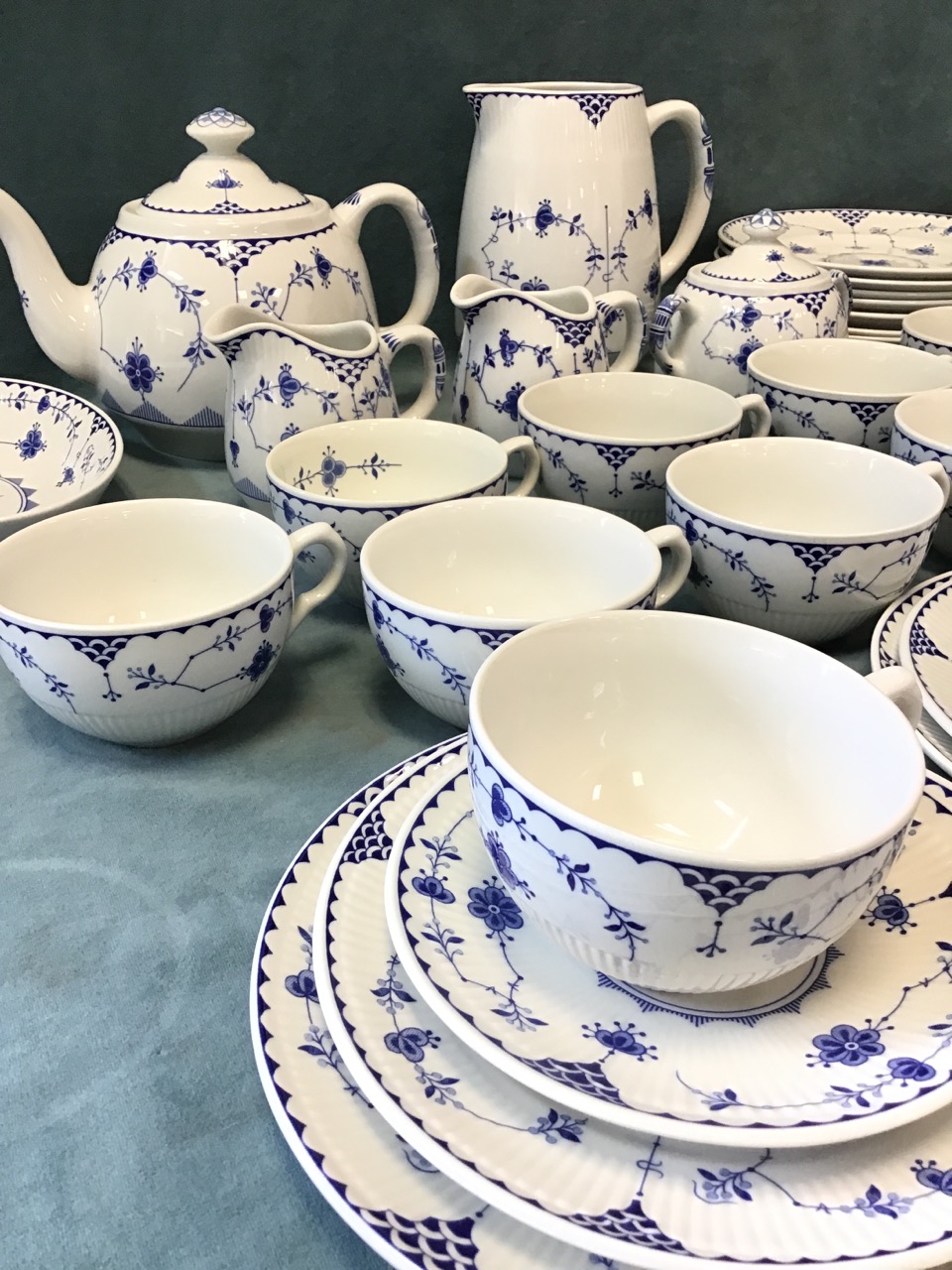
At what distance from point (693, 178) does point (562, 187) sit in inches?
6.7

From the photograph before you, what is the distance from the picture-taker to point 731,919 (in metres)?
0.28

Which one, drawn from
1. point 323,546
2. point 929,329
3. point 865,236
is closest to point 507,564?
point 323,546

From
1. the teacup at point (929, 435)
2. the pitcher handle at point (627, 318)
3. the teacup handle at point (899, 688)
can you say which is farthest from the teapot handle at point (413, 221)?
the teacup handle at point (899, 688)

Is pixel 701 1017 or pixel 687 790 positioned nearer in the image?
pixel 701 1017

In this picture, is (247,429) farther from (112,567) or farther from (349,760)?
(349,760)

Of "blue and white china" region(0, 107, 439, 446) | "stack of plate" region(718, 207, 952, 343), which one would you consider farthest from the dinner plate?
"stack of plate" region(718, 207, 952, 343)

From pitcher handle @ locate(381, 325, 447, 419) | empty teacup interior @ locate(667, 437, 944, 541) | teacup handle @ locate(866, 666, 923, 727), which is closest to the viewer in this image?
teacup handle @ locate(866, 666, 923, 727)

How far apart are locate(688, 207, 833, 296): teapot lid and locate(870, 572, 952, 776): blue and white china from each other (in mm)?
314

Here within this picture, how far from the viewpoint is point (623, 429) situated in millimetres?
750

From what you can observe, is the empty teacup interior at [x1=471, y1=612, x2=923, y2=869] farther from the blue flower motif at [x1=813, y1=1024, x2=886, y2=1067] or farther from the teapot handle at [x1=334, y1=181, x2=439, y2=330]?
the teapot handle at [x1=334, y1=181, x2=439, y2=330]

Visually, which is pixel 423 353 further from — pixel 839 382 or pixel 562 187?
pixel 839 382

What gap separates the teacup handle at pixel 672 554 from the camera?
1.76 feet

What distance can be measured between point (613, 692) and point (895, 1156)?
7.9 inches

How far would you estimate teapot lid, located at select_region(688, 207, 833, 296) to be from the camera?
77 centimetres
